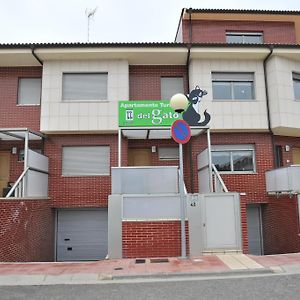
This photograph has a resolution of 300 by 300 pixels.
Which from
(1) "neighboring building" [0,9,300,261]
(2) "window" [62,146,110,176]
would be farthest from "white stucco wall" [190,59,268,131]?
(2) "window" [62,146,110,176]

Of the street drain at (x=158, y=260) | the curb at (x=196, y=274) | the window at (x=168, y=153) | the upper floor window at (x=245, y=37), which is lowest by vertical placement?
the curb at (x=196, y=274)

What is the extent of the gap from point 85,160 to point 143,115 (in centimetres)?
317

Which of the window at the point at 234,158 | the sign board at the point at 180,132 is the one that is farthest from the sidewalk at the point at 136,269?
the window at the point at 234,158

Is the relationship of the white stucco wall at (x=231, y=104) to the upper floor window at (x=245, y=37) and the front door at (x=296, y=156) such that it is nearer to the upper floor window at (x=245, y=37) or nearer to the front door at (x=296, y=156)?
the front door at (x=296, y=156)

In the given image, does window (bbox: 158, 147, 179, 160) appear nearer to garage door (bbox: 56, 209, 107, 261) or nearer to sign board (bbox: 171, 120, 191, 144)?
garage door (bbox: 56, 209, 107, 261)

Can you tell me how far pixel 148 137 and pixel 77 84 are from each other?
11.2ft

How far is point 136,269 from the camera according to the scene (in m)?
7.94

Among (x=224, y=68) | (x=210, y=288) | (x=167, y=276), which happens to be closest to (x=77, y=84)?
(x=224, y=68)

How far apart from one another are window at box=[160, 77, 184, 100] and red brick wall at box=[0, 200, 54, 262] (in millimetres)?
6161

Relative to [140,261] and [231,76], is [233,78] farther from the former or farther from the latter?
[140,261]

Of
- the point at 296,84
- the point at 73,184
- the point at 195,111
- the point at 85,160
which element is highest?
the point at 296,84

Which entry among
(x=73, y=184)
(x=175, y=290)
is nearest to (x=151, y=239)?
(x=175, y=290)

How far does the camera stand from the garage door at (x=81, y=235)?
13.1m

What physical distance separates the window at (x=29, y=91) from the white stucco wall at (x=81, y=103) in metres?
0.71
